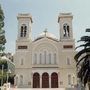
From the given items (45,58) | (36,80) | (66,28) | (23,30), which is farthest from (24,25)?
(36,80)

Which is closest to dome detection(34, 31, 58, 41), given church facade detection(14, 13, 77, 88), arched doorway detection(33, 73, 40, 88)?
church facade detection(14, 13, 77, 88)

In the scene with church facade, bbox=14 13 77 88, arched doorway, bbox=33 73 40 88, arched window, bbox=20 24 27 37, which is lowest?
arched doorway, bbox=33 73 40 88

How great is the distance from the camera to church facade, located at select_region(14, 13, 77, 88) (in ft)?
158

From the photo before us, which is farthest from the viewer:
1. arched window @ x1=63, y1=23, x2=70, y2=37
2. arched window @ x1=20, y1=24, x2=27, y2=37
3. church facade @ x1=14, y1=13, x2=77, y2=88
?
arched window @ x1=63, y1=23, x2=70, y2=37

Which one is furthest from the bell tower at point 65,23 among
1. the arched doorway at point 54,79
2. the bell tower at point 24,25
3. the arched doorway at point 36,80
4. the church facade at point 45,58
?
the arched doorway at point 36,80

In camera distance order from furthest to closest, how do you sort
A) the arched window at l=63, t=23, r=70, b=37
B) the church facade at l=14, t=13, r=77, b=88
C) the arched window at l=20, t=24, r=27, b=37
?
1. the arched window at l=63, t=23, r=70, b=37
2. the arched window at l=20, t=24, r=27, b=37
3. the church facade at l=14, t=13, r=77, b=88

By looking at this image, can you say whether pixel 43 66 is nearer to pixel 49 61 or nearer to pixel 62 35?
pixel 49 61

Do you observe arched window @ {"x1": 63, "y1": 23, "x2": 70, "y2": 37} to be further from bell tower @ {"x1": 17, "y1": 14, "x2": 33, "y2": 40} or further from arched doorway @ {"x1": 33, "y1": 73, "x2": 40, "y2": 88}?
arched doorway @ {"x1": 33, "y1": 73, "x2": 40, "y2": 88}

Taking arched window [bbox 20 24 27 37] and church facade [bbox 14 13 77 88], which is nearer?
church facade [bbox 14 13 77 88]

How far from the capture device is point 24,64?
161ft

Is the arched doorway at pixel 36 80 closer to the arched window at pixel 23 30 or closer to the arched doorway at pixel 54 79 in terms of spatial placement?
the arched doorway at pixel 54 79

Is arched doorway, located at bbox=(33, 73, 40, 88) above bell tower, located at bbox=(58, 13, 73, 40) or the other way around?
the other way around

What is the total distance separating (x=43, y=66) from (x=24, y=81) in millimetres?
4282

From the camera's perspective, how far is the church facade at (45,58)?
48.2 metres
